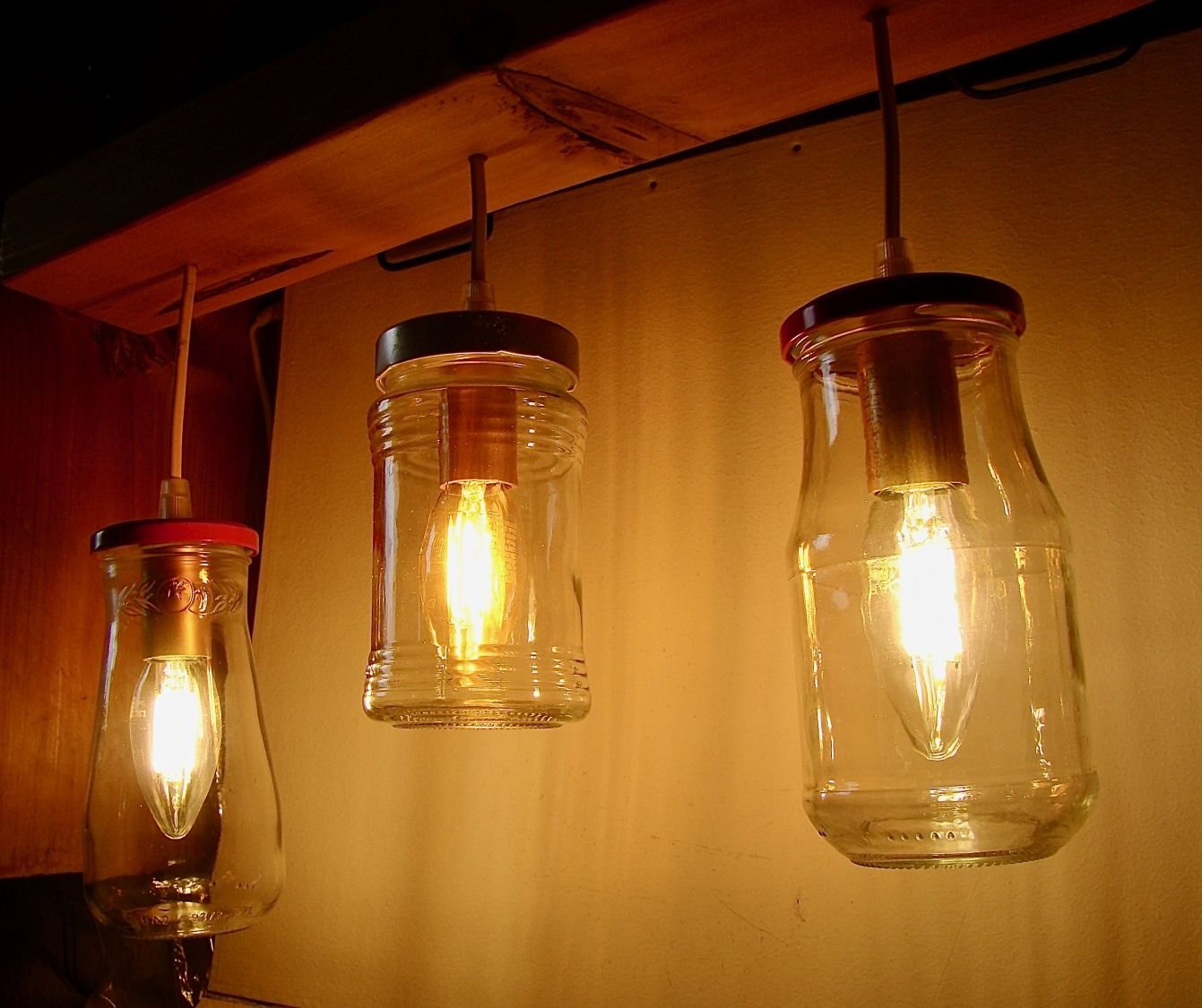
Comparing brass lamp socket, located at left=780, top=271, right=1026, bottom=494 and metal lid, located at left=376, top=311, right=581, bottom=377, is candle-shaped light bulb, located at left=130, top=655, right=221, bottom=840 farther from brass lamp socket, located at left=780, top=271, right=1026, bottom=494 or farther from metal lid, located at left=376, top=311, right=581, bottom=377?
brass lamp socket, located at left=780, top=271, right=1026, bottom=494

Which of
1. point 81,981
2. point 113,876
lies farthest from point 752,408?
point 81,981

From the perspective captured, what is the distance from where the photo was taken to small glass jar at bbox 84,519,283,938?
0.73 meters

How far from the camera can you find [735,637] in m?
0.79

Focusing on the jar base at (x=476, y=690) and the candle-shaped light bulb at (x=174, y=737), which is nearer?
the jar base at (x=476, y=690)

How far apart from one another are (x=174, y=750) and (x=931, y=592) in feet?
1.68

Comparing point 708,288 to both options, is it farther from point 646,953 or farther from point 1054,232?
point 646,953

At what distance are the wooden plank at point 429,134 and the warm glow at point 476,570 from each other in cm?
24

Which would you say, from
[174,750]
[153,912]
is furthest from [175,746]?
[153,912]

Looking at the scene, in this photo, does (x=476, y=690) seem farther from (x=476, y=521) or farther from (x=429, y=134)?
(x=429, y=134)

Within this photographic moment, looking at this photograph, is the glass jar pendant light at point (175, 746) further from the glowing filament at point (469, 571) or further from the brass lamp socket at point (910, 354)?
the brass lamp socket at point (910, 354)

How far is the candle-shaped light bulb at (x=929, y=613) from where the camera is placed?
54 centimetres

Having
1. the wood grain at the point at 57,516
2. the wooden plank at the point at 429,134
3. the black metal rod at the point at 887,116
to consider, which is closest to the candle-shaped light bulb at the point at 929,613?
the black metal rod at the point at 887,116

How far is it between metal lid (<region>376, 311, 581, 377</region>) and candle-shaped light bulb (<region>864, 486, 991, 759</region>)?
0.22 meters

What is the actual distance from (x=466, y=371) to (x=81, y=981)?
2.16ft
